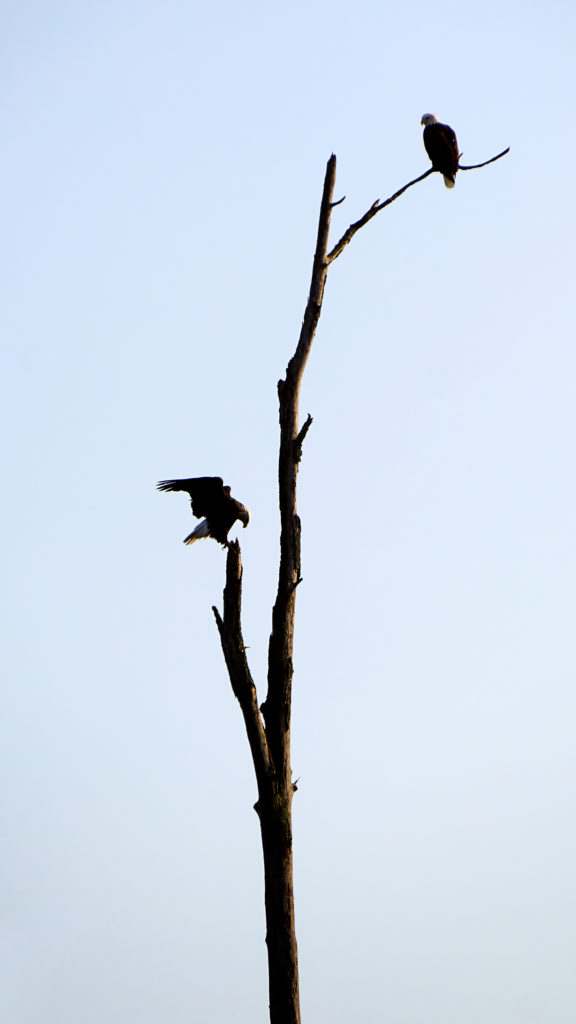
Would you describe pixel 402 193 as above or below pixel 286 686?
above

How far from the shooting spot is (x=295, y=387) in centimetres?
550

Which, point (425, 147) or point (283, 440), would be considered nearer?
point (283, 440)

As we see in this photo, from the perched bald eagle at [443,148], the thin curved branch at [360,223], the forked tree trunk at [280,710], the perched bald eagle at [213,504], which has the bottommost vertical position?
the forked tree trunk at [280,710]

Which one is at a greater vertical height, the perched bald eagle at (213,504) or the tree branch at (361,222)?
the tree branch at (361,222)

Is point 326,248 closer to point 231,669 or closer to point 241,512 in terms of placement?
point 241,512

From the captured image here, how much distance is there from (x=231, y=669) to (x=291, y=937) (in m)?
1.16

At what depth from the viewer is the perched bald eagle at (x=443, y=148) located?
780 centimetres

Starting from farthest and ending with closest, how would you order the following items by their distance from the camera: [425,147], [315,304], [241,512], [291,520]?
[425,147], [241,512], [315,304], [291,520]

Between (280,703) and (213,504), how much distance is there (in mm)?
1724

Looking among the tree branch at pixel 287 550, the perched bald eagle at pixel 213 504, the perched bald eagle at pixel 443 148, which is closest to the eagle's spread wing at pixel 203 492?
the perched bald eagle at pixel 213 504

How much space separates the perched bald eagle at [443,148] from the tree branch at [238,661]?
3.86m

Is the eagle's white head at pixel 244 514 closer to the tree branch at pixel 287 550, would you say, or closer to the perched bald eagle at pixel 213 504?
the perched bald eagle at pixel 213 504

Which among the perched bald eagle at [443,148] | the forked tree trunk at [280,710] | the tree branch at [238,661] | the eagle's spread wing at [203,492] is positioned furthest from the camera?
the perched bald eagle at [443,148]

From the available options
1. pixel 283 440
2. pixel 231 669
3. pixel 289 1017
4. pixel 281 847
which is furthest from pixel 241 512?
pixel 289 1017
